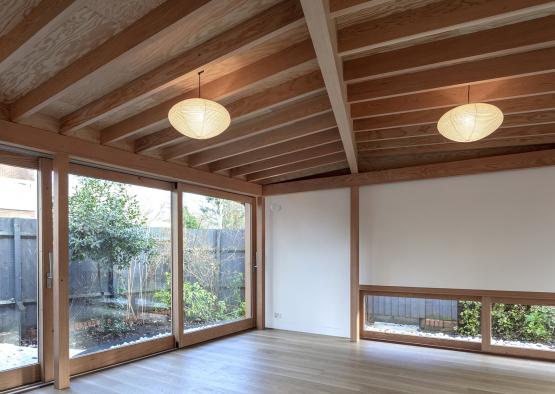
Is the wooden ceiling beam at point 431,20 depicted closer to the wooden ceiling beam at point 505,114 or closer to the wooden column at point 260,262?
the wooden ceiling beam at point 505,114

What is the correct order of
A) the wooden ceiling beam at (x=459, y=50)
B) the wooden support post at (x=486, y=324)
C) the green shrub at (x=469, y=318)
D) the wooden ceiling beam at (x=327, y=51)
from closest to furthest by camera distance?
the wooden ceiling beam at (x=327, y=51), the wooden ceiling beam at (x=459, y=50), the wooden support post at (x=486, y=324), the green shrub at (x=469, y=318)

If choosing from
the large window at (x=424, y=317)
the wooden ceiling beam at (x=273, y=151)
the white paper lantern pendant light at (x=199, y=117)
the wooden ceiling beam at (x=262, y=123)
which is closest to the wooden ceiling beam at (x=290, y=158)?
the wooden ceiling beam at (x=273, y=151)

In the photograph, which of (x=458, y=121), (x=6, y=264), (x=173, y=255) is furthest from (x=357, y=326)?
(x=6, y=264)

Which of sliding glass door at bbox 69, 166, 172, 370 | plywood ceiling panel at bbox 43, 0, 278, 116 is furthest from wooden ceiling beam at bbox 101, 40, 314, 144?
sliding glass door at bbox 69, 166, 172, 370

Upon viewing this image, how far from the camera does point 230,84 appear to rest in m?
3.01

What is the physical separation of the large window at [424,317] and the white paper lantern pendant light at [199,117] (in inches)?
141

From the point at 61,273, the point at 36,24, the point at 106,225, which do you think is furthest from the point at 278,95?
the point at 61,273

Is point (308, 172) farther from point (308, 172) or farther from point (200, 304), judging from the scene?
point (200, 304)

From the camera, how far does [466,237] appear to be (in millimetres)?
4723

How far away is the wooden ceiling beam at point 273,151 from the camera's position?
4.36 meters

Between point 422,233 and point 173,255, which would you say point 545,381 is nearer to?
point 422,233

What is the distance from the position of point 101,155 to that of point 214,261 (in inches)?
91.2

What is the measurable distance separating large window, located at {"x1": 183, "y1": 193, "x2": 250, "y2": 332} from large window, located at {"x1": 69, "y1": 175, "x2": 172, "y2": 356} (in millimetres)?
347

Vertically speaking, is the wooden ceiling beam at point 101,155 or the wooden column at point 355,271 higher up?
the wooden ceiling beam at point 101,155
